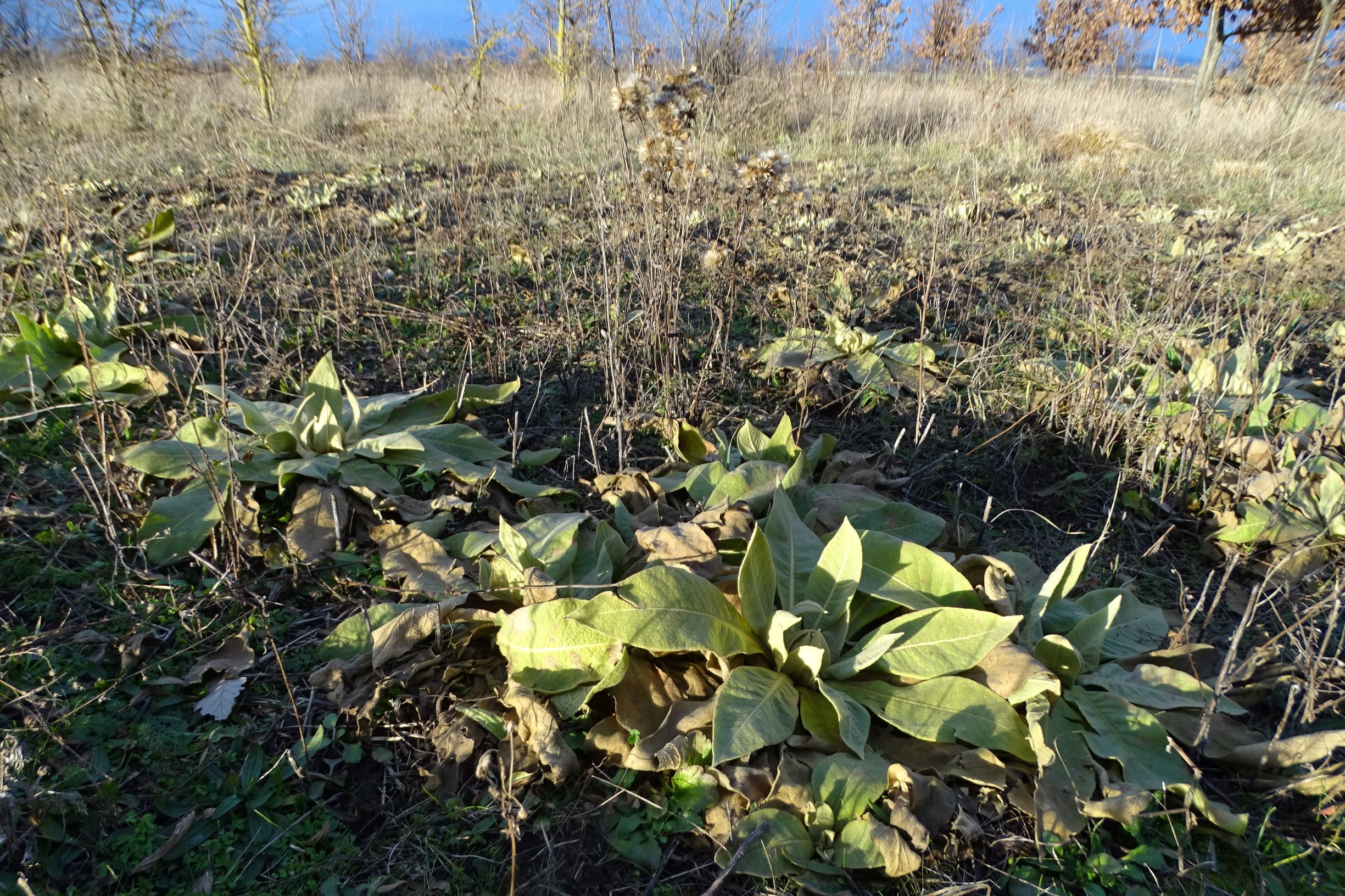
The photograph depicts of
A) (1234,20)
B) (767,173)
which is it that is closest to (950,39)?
(1234,20)

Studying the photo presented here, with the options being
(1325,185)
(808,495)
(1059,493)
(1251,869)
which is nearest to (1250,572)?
(1059,493)

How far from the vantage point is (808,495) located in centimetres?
258

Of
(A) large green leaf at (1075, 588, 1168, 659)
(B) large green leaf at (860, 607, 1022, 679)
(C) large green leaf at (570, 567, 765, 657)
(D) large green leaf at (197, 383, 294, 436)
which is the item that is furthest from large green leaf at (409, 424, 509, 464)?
(A) large green leaf at (1075, 588, 1168, 659)

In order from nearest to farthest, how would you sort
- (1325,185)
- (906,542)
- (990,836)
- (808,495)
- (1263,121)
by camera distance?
(990,836)
(906,542)
(808,495)
(1325,185)
(1263,121)

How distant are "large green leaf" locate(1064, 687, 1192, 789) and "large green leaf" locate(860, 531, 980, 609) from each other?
0.37 metres

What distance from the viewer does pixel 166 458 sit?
8.43ft

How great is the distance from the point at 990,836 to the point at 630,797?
0.80 metres

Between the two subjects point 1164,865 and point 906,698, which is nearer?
point 1164,865

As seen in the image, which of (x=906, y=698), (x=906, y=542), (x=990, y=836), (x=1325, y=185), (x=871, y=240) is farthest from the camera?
(x=1325, y=185)

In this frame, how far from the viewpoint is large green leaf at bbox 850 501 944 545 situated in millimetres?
2418

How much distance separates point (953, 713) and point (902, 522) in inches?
29.2

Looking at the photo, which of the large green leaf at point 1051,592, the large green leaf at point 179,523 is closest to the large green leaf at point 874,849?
the large green leaf at point 1051,592

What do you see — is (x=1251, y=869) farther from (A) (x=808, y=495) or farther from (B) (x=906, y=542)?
(A) (x=808, y=495)

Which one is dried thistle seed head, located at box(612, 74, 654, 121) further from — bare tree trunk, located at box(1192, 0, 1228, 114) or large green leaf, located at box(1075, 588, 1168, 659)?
bare tree trunk, located at box(1192, 0, 1228, 114)
